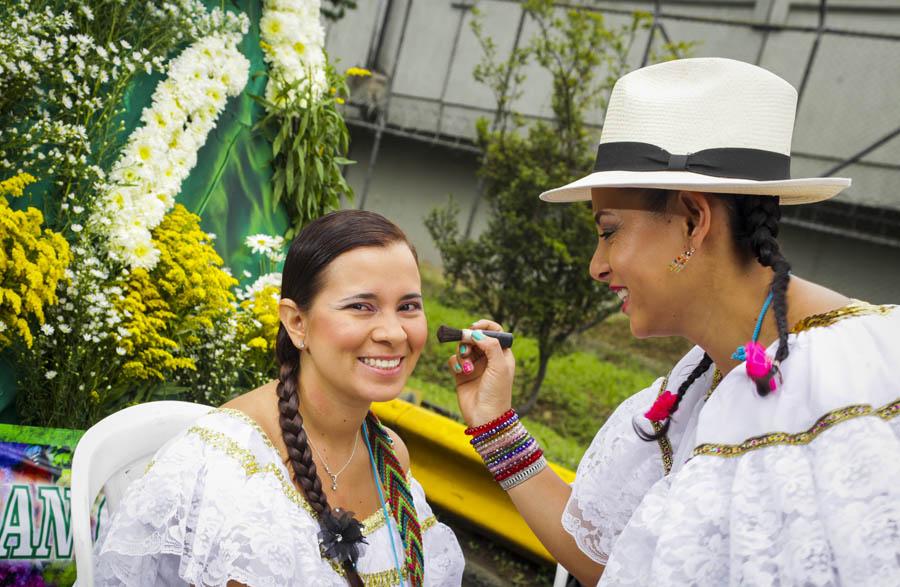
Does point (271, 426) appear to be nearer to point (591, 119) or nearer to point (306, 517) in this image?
point (306, 517)

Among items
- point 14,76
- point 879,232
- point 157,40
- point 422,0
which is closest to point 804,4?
point 879,232

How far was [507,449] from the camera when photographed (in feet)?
7.16

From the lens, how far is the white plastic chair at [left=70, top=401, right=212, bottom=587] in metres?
1.72

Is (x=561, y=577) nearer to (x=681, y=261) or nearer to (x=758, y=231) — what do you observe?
(x=681, y=261)

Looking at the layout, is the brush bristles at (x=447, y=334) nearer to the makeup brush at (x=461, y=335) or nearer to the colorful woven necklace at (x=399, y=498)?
the makeup brush at (x=461, y=335)

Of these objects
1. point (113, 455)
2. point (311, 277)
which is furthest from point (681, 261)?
point (113, 455)

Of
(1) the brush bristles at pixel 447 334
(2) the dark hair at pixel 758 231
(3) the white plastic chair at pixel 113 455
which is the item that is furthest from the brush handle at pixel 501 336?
(3) the white plastic chair at pixel 113 455

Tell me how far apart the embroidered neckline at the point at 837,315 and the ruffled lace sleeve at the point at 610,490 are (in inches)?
24.5

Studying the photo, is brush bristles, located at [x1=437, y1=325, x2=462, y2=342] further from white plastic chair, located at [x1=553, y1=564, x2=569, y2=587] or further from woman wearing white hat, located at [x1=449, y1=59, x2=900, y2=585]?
white plastic chair, located at [x1=553, y1=564, x2=569, y2=587]

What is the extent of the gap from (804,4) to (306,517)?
937 cm

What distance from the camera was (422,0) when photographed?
11375 millimetres

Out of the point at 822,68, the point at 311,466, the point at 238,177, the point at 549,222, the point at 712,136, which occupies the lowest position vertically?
the point at 311,466

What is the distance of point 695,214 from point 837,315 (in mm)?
365

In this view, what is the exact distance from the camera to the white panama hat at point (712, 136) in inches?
65.0
